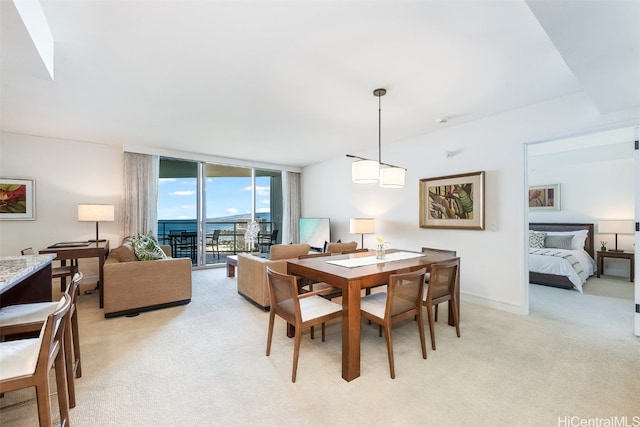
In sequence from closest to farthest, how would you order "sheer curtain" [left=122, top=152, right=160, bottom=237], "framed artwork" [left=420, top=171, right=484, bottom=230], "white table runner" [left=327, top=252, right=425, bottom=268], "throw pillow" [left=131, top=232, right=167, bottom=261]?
"white table runner" [left=327, top=252, right=425, bottom=268] < "throw pillow" [left=131, top=232, right=167, bottom=261] < "framed artwork" [left=420, top=171, right=484, bottom=230] < "sheer curtain" [left=122, top=152, right=160, bottom=237]

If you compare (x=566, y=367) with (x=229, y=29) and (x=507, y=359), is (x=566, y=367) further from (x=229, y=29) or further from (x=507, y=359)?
(x=229, y=29)

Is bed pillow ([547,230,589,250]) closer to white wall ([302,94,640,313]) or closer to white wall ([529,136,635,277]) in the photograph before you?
white wall ([529,136,635,277])

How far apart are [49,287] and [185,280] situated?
4.58 feet

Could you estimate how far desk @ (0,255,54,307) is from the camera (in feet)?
5.42

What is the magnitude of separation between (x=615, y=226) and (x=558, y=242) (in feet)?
2.72

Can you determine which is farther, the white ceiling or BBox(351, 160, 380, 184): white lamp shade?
BBox(351, 160, 380, 184): white lamp shade

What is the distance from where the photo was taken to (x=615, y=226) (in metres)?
4.80

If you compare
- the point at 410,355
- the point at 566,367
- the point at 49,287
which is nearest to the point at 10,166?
the point at 49,287

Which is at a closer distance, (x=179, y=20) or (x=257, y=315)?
(x=179, y=20)

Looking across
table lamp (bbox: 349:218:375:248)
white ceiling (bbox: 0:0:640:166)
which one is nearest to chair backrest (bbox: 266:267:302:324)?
white ceiling (bbox: 0:0:640:166)

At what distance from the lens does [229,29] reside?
189 centimetres

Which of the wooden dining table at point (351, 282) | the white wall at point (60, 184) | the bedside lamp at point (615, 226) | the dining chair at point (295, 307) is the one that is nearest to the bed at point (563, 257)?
the bedside lamp at point (615, 226)

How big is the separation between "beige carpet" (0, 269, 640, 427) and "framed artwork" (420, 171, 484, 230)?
1.28 metres

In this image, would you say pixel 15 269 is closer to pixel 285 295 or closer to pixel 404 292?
pixel 285 295
